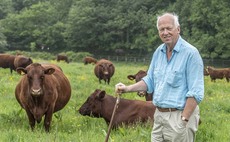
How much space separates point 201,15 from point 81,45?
22.7 meters

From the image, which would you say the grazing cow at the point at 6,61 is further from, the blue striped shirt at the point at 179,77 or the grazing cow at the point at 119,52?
the grazing cow at the point at 119,52

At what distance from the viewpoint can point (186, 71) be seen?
15.9 feet

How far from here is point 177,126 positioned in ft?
15.9

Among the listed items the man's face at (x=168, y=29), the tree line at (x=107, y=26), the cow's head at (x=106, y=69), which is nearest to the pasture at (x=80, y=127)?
the man's face at (x=168, y=29)

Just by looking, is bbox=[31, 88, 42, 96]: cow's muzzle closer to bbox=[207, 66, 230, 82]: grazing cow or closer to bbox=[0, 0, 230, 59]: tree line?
bbox=[207, 66, 230, 82]: grazing cow

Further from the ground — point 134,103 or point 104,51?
point 134,103

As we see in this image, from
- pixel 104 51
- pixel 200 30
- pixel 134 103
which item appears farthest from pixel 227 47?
pixel 134 103

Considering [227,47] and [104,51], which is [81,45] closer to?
[104,51]

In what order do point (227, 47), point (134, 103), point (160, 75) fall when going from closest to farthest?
point (160, 75) < point (134, 103) < point (227, 47)

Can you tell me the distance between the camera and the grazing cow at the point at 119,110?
29.8 ft

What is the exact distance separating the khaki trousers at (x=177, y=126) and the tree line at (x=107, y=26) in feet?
191

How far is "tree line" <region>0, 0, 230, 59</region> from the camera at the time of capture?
212 feet

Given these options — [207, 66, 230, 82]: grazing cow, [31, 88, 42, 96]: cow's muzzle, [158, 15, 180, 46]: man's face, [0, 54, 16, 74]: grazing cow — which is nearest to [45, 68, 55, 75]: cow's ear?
[31, 88, 42, 96]: cow's muzzle

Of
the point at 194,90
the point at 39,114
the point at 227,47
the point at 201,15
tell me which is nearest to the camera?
the point at 194,90
